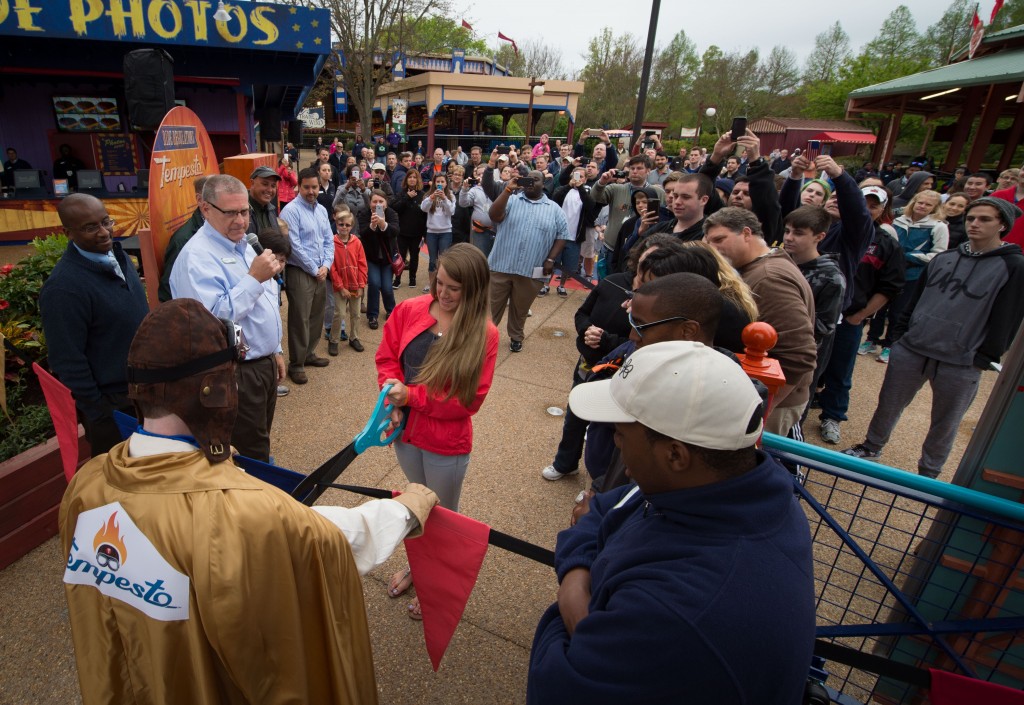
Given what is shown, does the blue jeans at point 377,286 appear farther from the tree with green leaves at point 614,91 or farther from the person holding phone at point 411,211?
the tree with green leaves at point 614,91

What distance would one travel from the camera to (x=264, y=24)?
10664 mm

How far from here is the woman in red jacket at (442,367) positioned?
2572 mm

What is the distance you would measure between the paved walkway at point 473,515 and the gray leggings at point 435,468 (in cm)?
64

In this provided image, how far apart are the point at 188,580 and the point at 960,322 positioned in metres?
4.73

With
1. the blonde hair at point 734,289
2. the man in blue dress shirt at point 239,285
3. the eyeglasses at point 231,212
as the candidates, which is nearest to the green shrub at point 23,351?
the man in blue dress shirt at point 239,285

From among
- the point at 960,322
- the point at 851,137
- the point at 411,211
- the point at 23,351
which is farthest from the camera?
the point at 851,137

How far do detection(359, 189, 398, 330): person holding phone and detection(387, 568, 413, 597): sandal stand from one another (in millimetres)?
4373

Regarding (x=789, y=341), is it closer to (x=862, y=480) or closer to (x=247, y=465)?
(x=862, y=480)

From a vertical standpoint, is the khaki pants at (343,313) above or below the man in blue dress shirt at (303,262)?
below

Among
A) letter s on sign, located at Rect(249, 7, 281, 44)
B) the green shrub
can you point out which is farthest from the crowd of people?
letter s on sign, located at Rect(249, 7, 281, 44)

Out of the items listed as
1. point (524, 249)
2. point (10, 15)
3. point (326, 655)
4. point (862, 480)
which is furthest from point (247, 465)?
point (10, 15)

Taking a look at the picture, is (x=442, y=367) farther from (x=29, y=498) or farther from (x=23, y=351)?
(x=23, y=351)

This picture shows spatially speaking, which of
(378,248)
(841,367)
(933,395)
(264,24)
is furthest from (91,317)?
(264,24)

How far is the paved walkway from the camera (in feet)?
8.16
